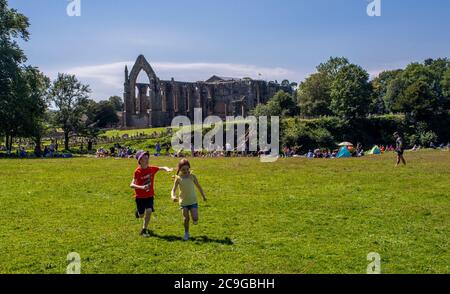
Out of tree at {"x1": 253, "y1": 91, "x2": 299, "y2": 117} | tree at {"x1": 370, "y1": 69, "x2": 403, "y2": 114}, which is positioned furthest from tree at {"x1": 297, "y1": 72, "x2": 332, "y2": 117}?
tree at {"x1": 370, "y1": 69, "x2": 403, "y2": 114}

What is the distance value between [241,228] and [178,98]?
10070 centimetres

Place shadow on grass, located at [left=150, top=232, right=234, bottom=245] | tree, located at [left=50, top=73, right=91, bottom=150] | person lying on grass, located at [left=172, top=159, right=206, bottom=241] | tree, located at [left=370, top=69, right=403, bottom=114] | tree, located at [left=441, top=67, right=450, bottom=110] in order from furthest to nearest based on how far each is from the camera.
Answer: tree, located at [left=370, top=69, right=403, bottom=114] < tree, located at [left=441, top=67, right=450, bottom=110] < tree, located at [left=50, top=73, right=91, bottom=150] < person lying on grass, located at [left=172, top=159, right=206, bottom=241] < shadow on grass, located at [left=150, top=232, right=234, bottom=245]

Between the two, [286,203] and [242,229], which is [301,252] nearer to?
[242,229]

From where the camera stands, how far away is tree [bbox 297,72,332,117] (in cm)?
10156

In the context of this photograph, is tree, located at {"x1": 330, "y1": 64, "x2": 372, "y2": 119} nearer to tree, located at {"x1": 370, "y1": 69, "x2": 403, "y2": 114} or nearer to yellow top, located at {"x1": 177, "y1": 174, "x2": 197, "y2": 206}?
tree, located at {"x1": 370, "y1": 69, "x2": 403, "y2": 114}

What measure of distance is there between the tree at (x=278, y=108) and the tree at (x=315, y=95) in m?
8.58

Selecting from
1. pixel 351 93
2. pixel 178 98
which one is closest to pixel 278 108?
pixel 351 93

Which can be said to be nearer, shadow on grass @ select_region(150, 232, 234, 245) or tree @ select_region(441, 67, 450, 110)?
shadow on grass @ select_region(150, 232, 234, 245)

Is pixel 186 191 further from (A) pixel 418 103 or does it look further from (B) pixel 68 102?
(A) pixel 418 103

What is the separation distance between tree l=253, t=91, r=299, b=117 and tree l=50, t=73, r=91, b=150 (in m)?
30.8

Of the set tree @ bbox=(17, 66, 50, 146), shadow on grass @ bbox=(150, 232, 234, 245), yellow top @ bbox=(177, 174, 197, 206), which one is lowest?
shadow on grass @ bbox=(150, 232, 234, 245)

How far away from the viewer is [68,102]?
70375 mm

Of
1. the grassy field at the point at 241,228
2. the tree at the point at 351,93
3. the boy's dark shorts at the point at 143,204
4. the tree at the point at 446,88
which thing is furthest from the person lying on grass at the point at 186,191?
the tree at the point at 446,88
